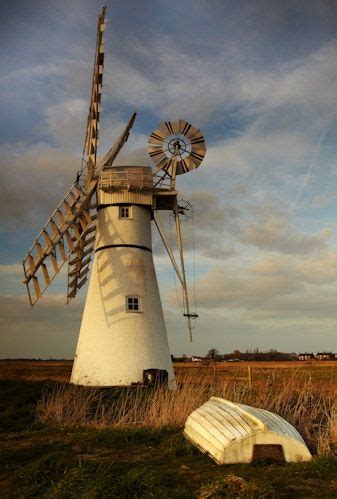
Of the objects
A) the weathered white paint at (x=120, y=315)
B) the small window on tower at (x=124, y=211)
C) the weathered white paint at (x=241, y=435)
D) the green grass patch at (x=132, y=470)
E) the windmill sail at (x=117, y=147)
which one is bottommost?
the green grass patch at (x=132, y=470)

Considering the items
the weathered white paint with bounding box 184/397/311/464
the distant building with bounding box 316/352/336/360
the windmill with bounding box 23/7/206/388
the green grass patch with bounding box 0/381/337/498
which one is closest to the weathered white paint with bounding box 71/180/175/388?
the windmill with bounding box 23/7/206/388

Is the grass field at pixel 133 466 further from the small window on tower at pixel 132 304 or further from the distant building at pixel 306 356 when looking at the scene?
the distant building at pixel 306 356

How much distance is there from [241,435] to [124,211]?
→ 1440 centimetres

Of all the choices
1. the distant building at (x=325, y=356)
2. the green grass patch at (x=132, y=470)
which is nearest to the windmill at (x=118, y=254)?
the green grass patch at (x=132, y=470)

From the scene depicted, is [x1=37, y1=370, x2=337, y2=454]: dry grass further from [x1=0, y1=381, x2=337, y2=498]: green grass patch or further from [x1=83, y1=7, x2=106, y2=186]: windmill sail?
[x1=83, y1=7, x2=106, y2=186]: windmill sail

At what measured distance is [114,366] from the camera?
21.6 meters

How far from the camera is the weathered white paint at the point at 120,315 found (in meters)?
21.7

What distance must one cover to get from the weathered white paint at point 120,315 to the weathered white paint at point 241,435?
10058 mm

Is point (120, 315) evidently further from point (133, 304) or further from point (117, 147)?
point (117, 147)

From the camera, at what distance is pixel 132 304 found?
73.4 ft

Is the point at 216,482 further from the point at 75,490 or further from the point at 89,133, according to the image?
the point at 89,133

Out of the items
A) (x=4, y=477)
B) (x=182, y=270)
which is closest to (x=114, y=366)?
(x=182, y=270)

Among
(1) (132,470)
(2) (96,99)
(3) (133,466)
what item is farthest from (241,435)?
(2) (96,99)

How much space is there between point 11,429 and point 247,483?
26.7 feet
